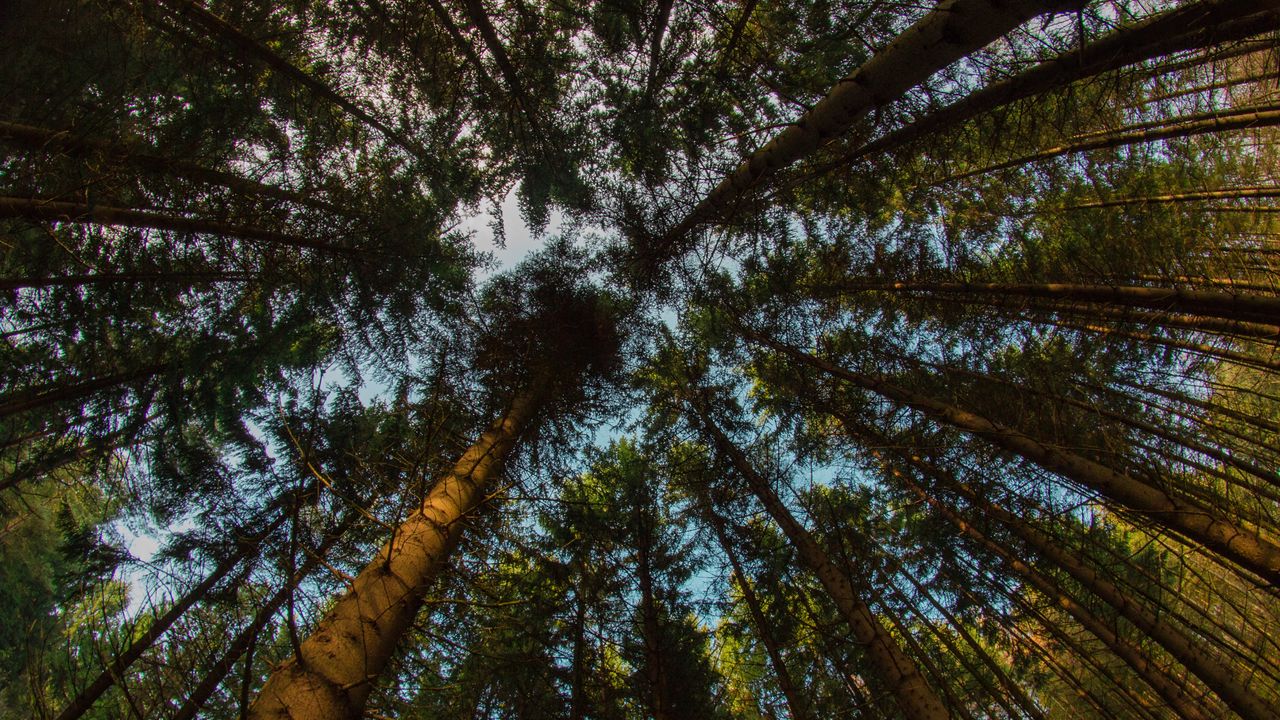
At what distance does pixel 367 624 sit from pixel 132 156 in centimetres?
386

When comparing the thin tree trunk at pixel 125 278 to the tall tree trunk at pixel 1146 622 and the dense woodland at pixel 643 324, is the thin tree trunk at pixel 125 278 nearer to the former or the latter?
Answer: the dense woodland at pixel 643 324

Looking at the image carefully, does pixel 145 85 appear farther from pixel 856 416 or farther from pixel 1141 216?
pixel 1141 216

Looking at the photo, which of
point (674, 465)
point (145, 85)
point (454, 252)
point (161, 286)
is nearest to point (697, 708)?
point (674, 465)

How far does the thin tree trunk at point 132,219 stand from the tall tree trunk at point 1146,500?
594 cm

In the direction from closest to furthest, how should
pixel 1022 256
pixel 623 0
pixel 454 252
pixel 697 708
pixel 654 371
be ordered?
pixel 623 0 < pixel 1022 256 < pixel 697 708 < pixel 454 252 < pixel 654 371

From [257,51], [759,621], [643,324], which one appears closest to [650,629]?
[759,621]

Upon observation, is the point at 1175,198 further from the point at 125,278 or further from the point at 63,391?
the point at 63,391

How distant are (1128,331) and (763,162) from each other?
4.06 m

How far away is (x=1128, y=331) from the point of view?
432 centimetres

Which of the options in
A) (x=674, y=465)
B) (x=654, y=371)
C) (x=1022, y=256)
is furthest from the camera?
(x=654, y=371)

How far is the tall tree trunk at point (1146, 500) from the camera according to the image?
2389 mm

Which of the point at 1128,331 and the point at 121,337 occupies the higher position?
the point at 121,337

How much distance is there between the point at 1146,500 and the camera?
2.84 metres

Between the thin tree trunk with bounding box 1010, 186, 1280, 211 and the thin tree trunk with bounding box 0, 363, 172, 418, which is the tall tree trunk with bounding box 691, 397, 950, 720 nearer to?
the thin tree trunk with bounding box 1010, 186, 1280, 211
